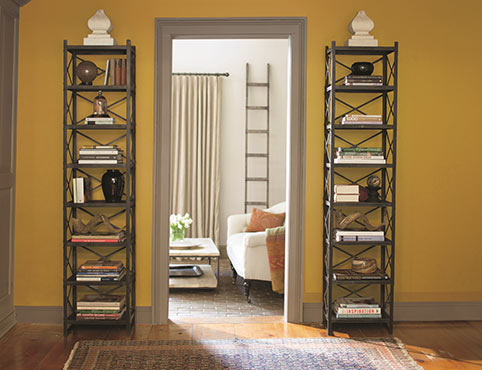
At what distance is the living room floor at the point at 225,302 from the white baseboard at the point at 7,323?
1.21m

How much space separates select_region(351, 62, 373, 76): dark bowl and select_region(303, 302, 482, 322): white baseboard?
1.83 m

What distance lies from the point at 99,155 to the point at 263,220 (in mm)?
2637

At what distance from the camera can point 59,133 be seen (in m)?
4.06

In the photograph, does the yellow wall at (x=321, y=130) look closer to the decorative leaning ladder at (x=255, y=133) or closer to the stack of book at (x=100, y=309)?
the stack of book at (x=100, y=309)

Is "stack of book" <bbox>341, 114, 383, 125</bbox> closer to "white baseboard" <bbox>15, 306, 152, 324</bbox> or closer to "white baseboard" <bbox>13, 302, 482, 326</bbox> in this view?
"white baseboard" <bbox>13, 302, 482, 326</bbox>

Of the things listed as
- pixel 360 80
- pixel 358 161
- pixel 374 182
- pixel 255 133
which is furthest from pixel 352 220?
pixel 255 133

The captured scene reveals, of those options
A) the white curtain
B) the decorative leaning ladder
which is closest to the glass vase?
the white curtain

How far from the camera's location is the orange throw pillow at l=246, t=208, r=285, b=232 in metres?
5.91

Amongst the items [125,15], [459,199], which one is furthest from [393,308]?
[125,15]

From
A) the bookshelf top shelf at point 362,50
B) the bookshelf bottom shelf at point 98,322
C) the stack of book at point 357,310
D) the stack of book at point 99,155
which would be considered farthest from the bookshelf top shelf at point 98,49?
the stack of book at point 357,310

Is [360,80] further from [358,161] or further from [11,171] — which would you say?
[11,171]

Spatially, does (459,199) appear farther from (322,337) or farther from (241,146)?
(241,146)

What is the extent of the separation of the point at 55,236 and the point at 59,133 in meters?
0.80

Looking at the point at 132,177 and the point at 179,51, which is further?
the point at 179,51
